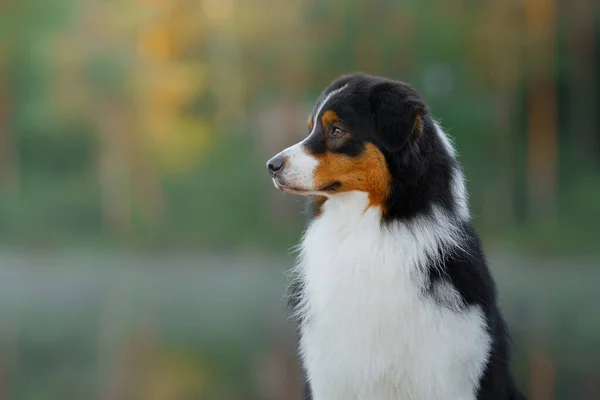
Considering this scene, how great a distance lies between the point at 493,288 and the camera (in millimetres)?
4012

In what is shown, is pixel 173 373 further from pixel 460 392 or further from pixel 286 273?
pixel 460 392

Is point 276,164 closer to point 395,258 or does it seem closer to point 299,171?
point 299,171

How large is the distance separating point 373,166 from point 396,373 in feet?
2.90

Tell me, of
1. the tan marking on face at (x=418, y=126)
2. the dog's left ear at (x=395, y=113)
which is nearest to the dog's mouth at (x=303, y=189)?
the dog's left ear at (x=395, y=113)

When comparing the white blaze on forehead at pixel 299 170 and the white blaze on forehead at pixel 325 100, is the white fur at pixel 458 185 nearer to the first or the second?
the white blaze on forehead at pixel 325 100

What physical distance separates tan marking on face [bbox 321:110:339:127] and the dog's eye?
3cm

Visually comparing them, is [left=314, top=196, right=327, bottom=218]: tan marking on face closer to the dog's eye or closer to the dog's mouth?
the dog's mouth

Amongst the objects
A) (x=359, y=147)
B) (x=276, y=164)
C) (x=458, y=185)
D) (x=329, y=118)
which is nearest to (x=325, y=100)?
(x=329, y=118)

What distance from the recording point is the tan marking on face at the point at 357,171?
3861 millimetres

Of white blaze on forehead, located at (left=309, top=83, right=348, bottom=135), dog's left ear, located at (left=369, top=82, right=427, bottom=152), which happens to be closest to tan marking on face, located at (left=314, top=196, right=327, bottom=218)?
Result: white blaze on forehead, located at (left=309, top=83, right=348, bottom=135)

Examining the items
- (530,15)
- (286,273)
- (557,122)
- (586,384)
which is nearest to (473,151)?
(557,122)

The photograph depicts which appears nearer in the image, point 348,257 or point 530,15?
point 348,257

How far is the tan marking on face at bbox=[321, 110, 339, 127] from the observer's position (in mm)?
3936

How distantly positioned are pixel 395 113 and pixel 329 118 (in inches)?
11.5
